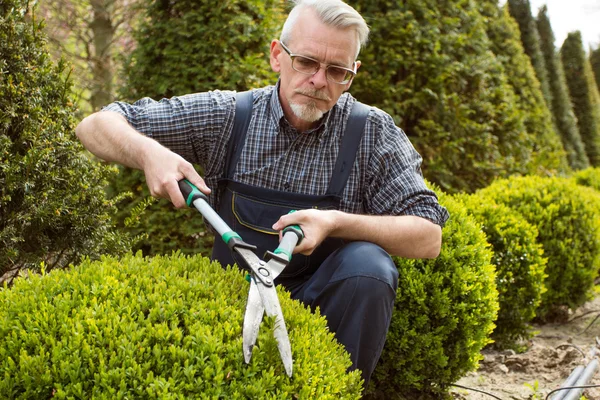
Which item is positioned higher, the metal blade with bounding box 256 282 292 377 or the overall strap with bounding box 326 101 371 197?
the overall strap with bounding box 326 101 371 197

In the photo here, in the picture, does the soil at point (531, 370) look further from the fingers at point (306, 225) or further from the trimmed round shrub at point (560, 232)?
the fingers at point (306, 225)

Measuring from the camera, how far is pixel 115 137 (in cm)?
246

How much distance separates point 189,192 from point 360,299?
77 cm

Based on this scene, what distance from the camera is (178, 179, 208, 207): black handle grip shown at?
6.63 ft

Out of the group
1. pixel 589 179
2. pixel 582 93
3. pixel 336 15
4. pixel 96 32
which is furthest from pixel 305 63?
pixel 582 93

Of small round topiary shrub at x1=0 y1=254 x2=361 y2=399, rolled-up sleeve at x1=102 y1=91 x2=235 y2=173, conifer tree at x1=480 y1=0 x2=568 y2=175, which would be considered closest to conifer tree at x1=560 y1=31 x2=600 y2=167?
conifer tree at x1=480 y1=0 x2=568 y2=175

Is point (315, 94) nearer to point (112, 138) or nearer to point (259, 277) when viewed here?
point (112, 138)

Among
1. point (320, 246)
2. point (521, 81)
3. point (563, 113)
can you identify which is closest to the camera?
point (320, 246)

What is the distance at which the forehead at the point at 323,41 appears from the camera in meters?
2.57

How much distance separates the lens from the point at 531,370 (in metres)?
3.95

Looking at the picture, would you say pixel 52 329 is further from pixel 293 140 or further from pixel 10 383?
pixel 293 140

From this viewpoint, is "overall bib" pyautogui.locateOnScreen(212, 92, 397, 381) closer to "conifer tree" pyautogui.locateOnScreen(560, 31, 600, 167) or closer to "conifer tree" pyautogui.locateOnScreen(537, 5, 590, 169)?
"conifer tree" pyautogui.locateOnScreen(537, 5, 590, 169)

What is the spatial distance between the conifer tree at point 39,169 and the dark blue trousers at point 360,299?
1116mm

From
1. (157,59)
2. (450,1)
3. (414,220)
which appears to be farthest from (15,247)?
(450,1)
